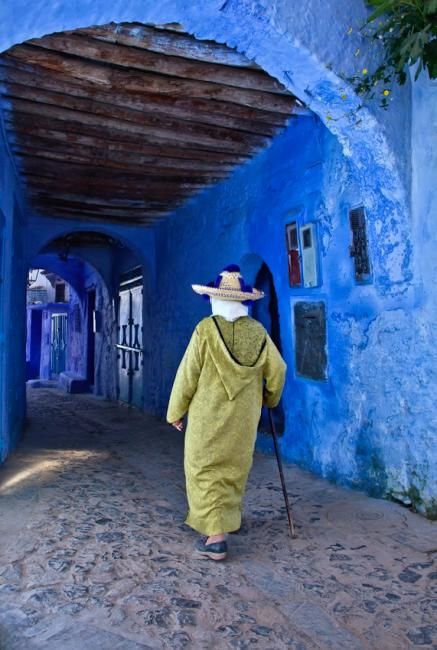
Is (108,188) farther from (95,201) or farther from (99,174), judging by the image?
(95,201)

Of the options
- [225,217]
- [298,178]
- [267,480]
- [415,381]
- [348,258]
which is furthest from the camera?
[225,217]

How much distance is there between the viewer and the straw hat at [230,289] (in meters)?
3.09

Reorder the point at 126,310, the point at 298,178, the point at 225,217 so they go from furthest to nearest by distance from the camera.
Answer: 1. the point at 126,310
2. the point at 225,217
3. the point at 298,178

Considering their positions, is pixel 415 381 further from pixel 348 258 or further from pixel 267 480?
pixel 267 480

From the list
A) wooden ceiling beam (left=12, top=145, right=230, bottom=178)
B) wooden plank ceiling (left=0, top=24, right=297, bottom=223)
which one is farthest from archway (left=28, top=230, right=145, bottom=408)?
wooden ceiling beam (left=12, top=145, right=230, bottom=178)

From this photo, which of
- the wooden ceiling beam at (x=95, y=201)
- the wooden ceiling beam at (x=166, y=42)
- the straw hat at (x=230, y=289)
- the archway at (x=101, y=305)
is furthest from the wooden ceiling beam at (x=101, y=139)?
the archway at (x=101, y=305)

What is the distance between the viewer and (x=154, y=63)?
3760 millimetres

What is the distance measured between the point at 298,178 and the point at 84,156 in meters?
2.29

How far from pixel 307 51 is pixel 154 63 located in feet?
3.90

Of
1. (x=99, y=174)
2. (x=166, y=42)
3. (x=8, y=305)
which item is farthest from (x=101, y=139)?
(x=8, y=305)

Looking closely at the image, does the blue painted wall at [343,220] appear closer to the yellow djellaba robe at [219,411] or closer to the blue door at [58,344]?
the yellow djellaba robe at [219,411]

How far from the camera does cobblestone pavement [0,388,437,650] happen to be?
2.10m

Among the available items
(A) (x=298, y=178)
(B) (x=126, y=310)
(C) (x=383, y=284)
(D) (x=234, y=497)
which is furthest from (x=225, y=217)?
(B) (x=126, y=310)

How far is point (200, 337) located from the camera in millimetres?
3051
